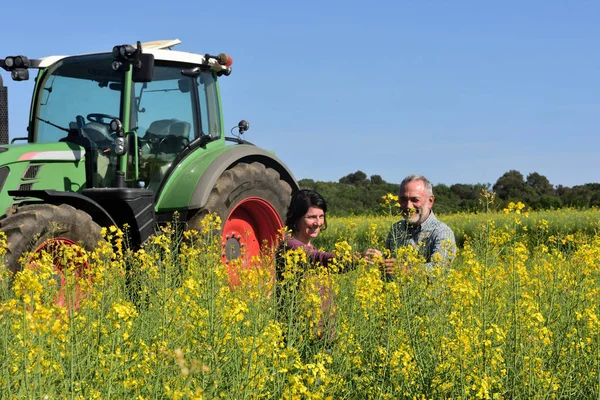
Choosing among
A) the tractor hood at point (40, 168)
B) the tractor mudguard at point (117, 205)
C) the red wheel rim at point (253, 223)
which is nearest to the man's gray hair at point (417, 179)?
the tractor mudguard at point (117, 205)

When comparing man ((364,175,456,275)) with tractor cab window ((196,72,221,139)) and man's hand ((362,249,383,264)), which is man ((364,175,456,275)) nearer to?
man's hand ((362,249,383,264))

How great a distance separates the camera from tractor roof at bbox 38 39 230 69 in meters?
6.45

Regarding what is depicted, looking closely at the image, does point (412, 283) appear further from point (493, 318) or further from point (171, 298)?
point (171, 298)

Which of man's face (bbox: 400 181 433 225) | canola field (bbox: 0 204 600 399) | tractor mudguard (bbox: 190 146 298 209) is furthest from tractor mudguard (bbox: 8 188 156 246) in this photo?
man's face (bbox: 400 181 433 225)

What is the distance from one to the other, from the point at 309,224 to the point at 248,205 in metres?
2.89

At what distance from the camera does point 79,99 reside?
6.34 metres

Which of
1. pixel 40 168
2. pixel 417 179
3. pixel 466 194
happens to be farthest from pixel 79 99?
pixel 466 194

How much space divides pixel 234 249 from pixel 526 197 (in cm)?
2022

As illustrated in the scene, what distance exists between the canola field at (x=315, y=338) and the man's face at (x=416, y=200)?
40cm

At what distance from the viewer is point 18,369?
281 centimetres

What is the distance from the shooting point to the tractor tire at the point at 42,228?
4883mm

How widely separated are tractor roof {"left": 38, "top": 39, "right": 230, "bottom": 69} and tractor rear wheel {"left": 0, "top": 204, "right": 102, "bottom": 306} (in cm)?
180

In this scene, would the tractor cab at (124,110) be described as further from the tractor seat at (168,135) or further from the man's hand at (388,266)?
the man's hand at (388,266)

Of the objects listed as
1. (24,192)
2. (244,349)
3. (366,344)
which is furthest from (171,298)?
(24,192)
